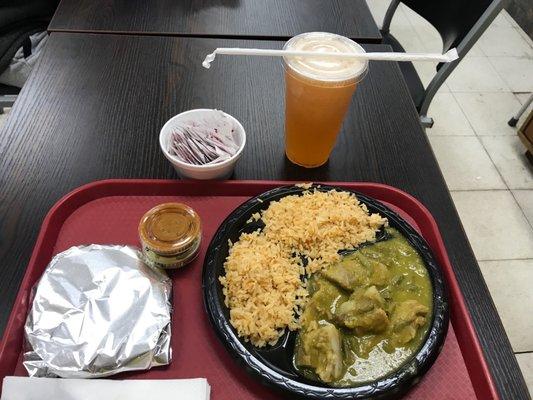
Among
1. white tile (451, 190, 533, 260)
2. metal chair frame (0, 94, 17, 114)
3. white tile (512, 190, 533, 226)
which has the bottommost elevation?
white tile (451, 190, 533, 260)

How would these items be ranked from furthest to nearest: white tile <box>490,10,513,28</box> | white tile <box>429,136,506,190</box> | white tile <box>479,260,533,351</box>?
1. white tile <box>490,10,513,28</box>
2. white tile <box>429,136,506,190</box>
3. white tile <box>479,260,533,351</box>

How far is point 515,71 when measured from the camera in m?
3.72

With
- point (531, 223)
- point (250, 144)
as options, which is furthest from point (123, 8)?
point (531, 223)

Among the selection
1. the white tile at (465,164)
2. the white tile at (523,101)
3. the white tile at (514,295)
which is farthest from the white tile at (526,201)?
the white tile at (523,101)

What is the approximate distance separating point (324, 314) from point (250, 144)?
2.16 feet

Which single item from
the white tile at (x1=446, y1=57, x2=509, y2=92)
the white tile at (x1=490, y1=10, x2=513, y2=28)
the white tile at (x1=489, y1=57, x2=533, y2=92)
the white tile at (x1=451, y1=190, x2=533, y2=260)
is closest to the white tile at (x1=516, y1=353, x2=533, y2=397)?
the white tile at (x1=451, y1=190, x2=533, y2=260)

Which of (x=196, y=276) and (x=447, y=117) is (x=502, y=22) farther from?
(x=196, y=276)

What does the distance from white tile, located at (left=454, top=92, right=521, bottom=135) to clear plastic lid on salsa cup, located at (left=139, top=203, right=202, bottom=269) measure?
280 centimetres

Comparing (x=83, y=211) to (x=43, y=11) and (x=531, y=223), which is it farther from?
(x=531, y=223)

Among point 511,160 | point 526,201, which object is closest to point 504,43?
point 511,160

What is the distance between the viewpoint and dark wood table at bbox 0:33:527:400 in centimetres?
116

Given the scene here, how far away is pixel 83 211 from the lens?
1.23 metres

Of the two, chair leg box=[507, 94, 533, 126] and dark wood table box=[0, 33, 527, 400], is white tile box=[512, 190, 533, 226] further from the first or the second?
dark wood table box=[0, 33, 527, 400]

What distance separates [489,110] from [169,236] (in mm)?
3178
